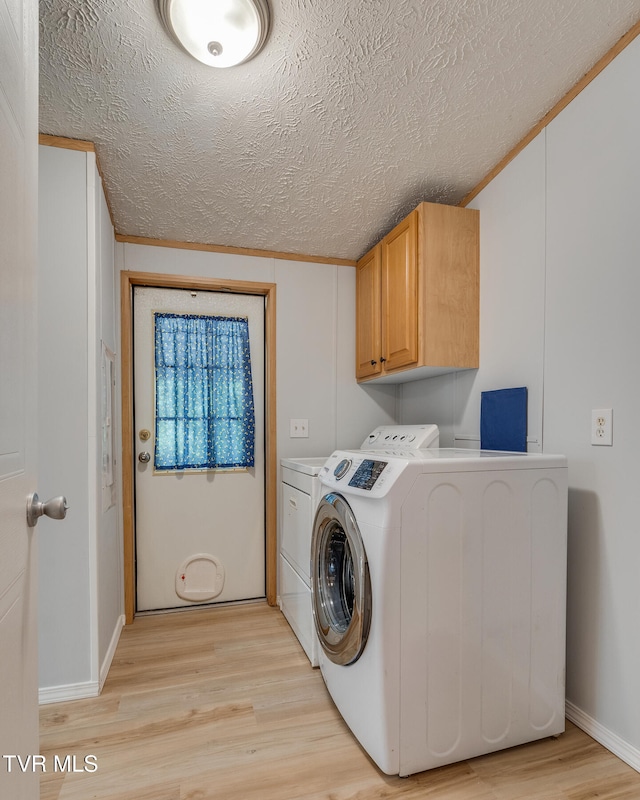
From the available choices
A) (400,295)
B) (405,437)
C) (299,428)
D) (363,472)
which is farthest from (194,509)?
(400,295)

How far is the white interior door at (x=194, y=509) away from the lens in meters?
2.80

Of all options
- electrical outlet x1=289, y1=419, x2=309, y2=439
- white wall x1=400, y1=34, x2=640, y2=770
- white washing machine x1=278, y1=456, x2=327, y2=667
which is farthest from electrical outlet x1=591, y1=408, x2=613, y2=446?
electrical outlet x1=289, y1=419, x2=309, y2=439

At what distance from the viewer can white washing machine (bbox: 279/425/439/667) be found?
2.20 m

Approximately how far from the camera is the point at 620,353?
152 cm

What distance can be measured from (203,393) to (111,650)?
144cm

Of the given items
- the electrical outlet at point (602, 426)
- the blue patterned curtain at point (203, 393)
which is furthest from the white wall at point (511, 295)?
the blue patterned curtain at point (203, 393)

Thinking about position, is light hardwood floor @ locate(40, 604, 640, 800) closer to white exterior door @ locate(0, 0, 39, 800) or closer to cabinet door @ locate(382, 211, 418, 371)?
white exterior door @ locate(0, 0, 39, 800)

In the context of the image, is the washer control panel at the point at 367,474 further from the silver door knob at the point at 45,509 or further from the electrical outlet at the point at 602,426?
the silver door knob at the point at 45,509

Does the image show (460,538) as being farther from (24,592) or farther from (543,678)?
(24,592)

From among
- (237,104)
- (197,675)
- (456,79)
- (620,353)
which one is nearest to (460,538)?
(620,353)

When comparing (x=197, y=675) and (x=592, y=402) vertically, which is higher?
(x=592, y=402)

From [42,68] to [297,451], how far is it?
2.19 metres

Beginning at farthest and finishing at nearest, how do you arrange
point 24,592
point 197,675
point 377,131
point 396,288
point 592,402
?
point 396,288
point 197,675
point 377,131
point 592,402
point 24,592

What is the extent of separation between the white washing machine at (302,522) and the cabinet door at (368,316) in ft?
1.41
